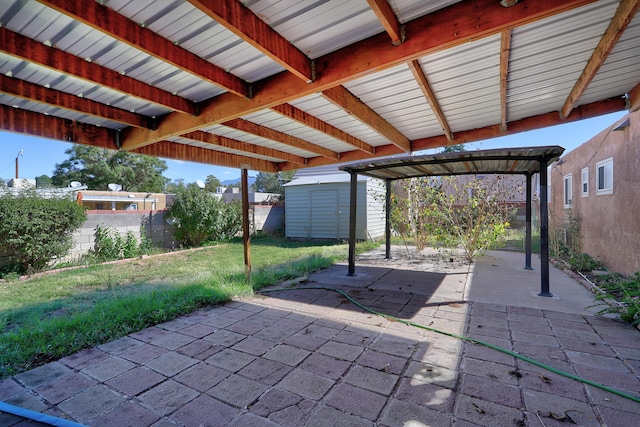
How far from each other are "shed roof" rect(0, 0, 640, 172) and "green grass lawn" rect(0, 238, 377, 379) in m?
2.01

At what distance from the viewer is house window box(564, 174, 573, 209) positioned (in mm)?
7460

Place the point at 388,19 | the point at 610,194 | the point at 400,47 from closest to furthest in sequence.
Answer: the point at 388,19
the point at 400,47
the point at 610,194

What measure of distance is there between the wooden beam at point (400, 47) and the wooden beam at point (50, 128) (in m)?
1.73

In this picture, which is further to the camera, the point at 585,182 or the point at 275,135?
the point at 585,182

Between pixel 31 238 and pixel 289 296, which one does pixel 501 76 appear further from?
pixel 31 238

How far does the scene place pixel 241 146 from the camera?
16.2 feet

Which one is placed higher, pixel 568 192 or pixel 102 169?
pixel 102 169

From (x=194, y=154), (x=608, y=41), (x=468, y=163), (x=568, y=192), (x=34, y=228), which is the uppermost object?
(x=608, y=41)

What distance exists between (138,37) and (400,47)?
1752 millimetres

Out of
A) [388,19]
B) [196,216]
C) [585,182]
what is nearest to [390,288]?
[388,19]

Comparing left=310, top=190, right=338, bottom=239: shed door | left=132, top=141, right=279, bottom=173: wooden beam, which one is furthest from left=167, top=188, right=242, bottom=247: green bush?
left=132, top=141, right=279, bottom=173: wooden beam

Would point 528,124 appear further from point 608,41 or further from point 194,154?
point 194,154

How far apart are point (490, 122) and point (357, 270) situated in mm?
3323

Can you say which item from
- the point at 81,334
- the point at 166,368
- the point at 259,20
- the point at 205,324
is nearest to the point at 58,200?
the point at 81,334
